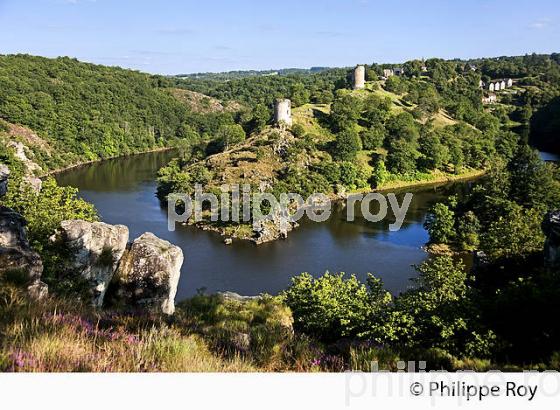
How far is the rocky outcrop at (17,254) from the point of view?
8578mm

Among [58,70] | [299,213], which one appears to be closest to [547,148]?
[299,213]

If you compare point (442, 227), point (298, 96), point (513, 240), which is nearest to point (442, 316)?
point (513, 240)

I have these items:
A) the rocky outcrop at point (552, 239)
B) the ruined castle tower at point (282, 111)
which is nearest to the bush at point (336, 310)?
the rocky outcrop at point (552, 239)

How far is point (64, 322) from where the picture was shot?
17.2 feet

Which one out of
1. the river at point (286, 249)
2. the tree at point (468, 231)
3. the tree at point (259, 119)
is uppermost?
the tree at point (259, 119)

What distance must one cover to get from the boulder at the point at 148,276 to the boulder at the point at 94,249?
0.34 metres

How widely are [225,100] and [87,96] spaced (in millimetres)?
56807

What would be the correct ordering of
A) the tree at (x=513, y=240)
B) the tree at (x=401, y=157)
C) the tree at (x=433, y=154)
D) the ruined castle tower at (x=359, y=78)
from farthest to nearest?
1. the ruined castle tower at (x=359, y=78)
2. the tree at (x=433, y=154)
3. the tree at (x=401, y=157)
4. the tree at (x=513, y=240)

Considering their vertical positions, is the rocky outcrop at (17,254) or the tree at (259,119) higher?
the tree at (259,119)

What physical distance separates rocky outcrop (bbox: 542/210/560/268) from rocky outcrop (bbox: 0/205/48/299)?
668 inches

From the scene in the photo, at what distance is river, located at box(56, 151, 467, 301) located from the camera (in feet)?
118

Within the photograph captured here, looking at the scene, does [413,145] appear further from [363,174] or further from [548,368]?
[548,368]

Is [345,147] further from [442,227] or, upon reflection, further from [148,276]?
[148,276]

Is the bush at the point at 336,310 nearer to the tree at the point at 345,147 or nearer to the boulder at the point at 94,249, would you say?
the boulder at the point at 94,249
